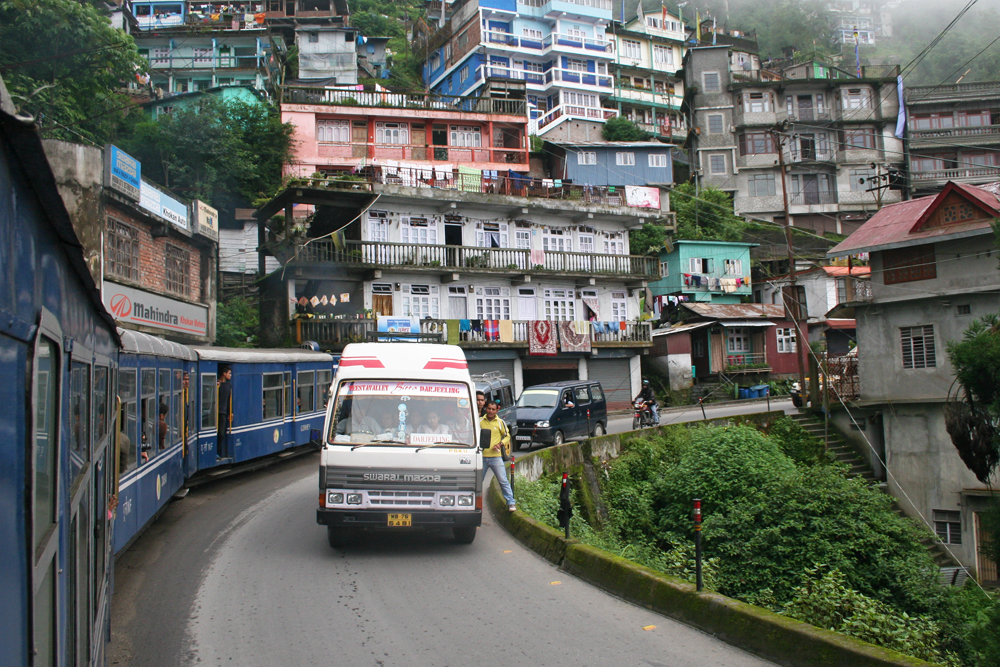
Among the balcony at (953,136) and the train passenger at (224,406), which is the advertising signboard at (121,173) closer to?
the train passenger at (224,406)

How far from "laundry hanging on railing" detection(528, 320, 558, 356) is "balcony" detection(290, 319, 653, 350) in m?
0.28

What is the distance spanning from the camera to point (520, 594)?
795cm

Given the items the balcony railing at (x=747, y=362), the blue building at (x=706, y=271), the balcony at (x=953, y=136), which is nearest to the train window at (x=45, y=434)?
the balcony railing at (x=747, y=362)

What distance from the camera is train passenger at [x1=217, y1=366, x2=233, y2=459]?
48.6 ft

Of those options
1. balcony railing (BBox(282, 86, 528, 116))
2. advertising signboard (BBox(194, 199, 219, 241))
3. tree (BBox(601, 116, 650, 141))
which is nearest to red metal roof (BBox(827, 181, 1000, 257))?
advertising signboard (BBox(194, 199, 219, 241))

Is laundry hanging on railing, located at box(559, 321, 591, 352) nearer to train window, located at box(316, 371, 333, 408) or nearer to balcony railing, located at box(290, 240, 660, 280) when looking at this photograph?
balcony railing, located at box(290, 240, 660, 280)

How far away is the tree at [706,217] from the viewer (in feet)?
157

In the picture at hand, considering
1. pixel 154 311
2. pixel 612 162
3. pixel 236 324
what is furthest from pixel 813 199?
pixel 154 311

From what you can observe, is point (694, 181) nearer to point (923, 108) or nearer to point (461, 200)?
point (923, 108)

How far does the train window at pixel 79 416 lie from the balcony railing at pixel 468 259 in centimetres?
2534

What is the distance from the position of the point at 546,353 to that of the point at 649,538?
16.4 meters

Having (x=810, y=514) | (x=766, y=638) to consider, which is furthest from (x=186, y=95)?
(x=766, y=638)

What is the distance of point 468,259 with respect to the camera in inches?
1324

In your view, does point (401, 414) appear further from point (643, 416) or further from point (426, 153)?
point (426, 153)
